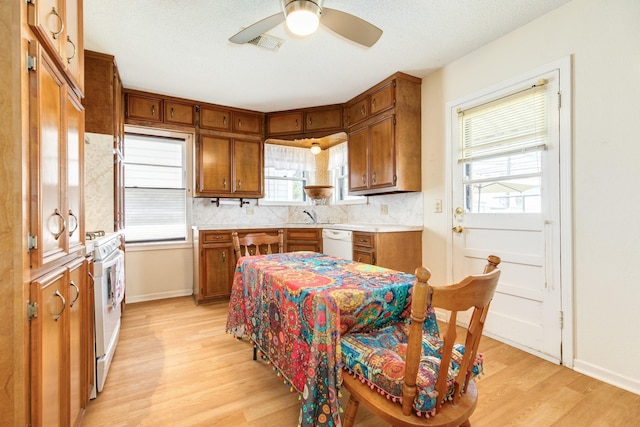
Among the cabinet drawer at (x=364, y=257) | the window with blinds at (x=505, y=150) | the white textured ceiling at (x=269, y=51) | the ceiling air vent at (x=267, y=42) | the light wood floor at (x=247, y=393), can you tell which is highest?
the white textured ceiling at (x=269, y=51)

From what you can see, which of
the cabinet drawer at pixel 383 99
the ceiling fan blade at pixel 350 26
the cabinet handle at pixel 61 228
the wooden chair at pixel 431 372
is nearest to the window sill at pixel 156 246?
the cabinet handle at pixel 61 228

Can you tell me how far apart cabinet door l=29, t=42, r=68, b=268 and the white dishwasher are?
266 cm

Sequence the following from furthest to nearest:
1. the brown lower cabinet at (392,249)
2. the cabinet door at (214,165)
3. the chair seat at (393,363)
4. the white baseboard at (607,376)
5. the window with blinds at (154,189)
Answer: the cabinet door at (214,165) → the window with blinds at (154,189) → the brown lower cabinet at (392,249) → the white baseboard at (607,376) → the chair seat at (393,363)

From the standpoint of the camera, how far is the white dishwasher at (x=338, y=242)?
137 inches

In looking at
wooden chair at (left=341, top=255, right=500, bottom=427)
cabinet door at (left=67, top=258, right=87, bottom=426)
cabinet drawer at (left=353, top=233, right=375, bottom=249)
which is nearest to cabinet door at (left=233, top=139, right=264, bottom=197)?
cabinet drawer at (left=353, top=233, right=375, bottom=249)

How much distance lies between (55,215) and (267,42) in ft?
6.85

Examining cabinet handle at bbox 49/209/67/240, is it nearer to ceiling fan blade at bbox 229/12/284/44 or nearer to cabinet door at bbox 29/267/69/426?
cabinet door at bbox 29/267/69/426

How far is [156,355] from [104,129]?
6.41ft

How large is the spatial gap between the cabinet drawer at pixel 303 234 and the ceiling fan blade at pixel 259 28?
2394mm

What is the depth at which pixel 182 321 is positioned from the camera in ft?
9.89

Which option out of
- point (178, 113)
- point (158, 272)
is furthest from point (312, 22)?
point (158, 272)

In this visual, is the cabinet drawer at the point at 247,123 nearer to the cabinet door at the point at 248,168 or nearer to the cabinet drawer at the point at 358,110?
the cabinet door at the point at 248,168

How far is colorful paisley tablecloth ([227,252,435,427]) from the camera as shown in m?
1.22

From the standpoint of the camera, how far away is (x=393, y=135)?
3.21 metres
